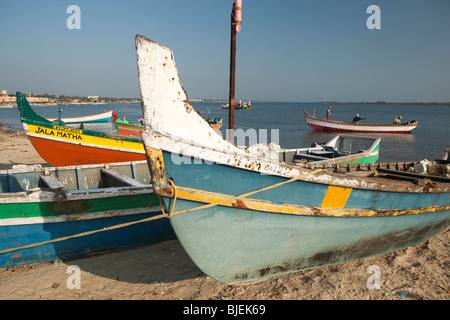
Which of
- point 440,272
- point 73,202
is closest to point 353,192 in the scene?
point 440,272

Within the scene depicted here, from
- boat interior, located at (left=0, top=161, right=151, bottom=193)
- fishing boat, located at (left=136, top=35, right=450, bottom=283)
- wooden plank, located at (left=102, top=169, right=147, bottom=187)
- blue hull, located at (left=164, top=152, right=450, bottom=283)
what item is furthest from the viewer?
boat interior, located at (left=0, top=161, right=151, bottom=193)

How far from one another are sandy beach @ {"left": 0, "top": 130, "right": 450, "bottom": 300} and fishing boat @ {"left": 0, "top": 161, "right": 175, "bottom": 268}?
0.26 meters

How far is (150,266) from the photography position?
4723 mm

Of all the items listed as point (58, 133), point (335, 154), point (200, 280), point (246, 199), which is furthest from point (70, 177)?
point (335, 154)

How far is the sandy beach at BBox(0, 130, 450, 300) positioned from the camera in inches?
151

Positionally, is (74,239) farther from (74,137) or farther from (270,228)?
(74,137)

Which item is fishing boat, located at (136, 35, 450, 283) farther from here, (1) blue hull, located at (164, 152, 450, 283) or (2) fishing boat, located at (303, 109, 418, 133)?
(2) fishing boat, located at (303, 109, 418, 133)

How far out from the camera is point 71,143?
883 cm

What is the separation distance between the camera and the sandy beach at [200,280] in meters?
3.84

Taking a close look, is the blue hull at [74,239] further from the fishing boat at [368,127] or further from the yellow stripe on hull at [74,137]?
the fishing boat at [368,127]

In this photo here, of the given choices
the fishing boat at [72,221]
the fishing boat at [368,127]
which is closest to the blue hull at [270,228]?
A: the fishing boat at [72,221]

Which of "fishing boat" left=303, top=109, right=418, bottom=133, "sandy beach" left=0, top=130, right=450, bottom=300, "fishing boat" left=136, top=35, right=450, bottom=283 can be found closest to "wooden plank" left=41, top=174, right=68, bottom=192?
"sandy beach" left=0, top=130, right=450, bottom=300
